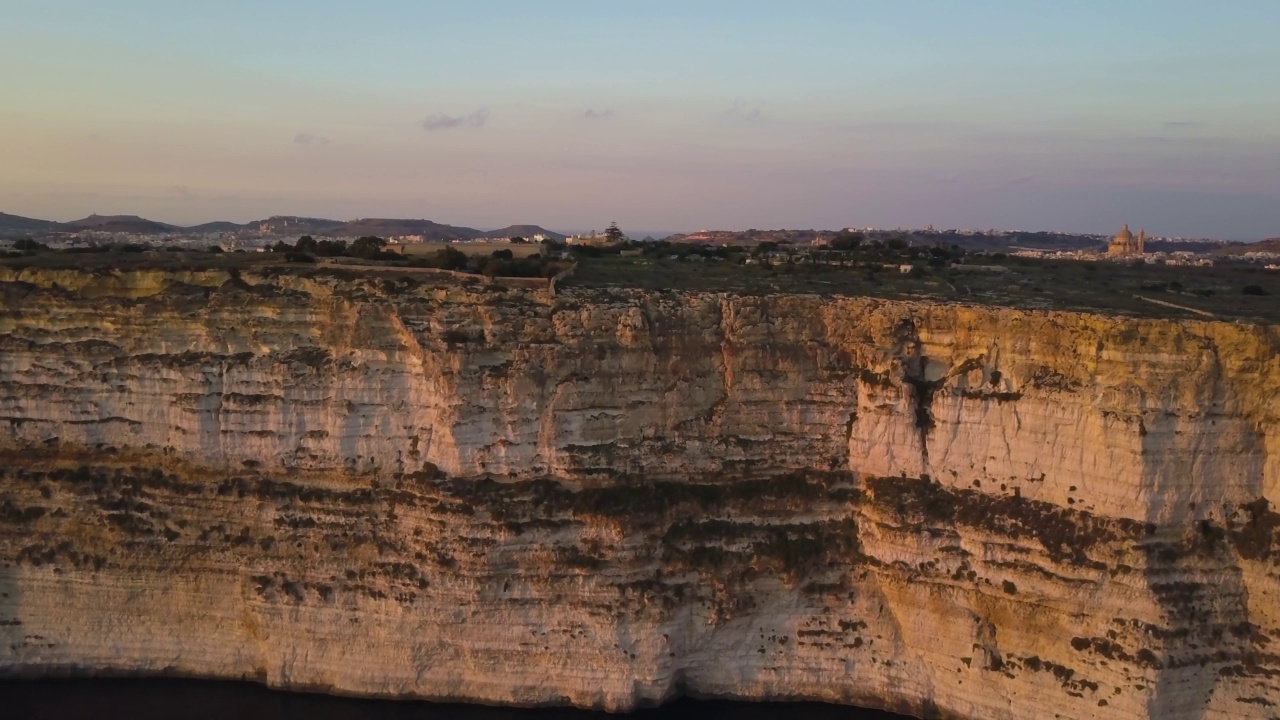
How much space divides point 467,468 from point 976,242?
63.9 meters

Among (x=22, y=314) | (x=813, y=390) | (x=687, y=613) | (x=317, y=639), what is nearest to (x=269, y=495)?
(x=317, y=639)

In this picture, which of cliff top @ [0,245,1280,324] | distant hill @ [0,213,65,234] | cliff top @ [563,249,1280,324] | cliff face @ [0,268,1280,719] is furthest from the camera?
distant hill @ [0,213,65,234]

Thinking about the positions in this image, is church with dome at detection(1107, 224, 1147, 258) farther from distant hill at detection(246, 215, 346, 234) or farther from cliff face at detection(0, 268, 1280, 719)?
distant hill at detection(246, 215, 346, 234)

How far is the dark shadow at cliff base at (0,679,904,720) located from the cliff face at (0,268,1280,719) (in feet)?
1.17

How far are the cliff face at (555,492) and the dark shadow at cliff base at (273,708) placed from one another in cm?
36

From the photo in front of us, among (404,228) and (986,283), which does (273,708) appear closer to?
(986,283)

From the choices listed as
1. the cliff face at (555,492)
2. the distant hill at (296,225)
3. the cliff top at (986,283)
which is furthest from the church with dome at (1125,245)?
the distant hill at (296,225)

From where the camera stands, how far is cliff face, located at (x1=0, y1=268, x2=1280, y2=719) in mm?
15547

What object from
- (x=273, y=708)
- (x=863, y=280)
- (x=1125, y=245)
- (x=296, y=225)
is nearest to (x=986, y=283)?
(x=863, y=280)

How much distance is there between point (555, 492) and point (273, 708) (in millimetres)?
7399

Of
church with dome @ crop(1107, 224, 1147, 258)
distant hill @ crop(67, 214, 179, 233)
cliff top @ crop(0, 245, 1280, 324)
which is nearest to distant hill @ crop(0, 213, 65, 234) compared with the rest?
distant hill @ crop(67, 214, 179, 233)

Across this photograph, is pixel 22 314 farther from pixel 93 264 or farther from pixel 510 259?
pixel 510 259

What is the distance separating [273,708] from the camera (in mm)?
16562

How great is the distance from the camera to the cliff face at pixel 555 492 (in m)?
15.5
